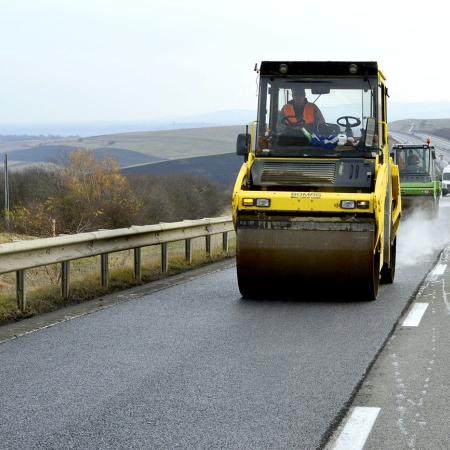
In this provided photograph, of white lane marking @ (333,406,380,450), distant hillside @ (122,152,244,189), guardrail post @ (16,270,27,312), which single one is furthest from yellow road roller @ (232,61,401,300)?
distant hillside @ (122,152,244,189)

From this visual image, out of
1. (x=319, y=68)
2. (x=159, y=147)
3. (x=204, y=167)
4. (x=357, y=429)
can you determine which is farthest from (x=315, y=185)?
(x=159, y=147)

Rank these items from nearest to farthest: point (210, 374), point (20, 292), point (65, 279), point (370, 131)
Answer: point (210, 374) → point (20, 292) → point (65, 279) → point (370, 131)

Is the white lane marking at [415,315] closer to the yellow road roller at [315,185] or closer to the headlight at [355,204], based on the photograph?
the yellow road roller at [315,185]

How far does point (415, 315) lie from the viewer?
9398 mm

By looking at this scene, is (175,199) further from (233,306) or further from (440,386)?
(440,386)

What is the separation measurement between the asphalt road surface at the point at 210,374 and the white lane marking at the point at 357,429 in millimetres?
29

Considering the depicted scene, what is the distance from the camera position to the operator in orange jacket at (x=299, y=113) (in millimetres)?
11258

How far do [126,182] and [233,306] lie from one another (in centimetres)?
6203

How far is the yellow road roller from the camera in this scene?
1015 cm

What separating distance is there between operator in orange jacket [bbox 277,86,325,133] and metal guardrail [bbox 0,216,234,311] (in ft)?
8.34

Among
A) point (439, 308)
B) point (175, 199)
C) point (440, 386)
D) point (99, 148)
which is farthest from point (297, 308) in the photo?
point (99, 148)

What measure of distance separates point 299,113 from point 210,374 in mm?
5555

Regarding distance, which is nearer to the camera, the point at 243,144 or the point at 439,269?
the point at 243,144

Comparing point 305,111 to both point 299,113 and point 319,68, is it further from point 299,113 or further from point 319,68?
point 319,68
